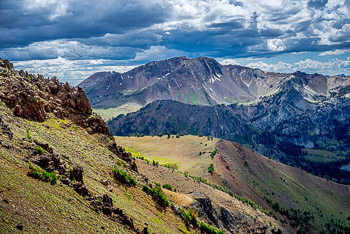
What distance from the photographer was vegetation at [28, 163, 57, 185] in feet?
127

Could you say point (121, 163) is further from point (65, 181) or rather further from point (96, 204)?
point (65, 181)

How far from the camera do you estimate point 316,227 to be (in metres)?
176

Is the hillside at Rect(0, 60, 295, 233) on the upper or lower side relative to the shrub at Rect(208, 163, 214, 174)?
upper

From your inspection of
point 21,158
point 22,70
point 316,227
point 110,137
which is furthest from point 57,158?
point 316,227

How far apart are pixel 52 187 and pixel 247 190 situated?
504 feet

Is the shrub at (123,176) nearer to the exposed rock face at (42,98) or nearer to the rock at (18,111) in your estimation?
the exposed rock face at (42,98)

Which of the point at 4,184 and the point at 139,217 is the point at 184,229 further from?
the point at 4,184

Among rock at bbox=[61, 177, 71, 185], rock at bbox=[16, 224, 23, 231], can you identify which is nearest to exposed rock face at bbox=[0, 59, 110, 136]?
rock at bbox=[61, 177, 71, 185]

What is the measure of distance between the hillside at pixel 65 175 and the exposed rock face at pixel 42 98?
16 cm

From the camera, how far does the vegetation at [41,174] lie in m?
38.6

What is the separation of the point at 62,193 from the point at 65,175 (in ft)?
14.3

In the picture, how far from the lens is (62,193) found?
39.5m

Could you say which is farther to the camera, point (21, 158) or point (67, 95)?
point (67, 95)

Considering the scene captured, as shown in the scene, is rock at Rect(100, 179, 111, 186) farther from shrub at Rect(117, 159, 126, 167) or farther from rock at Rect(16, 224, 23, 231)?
rock at Rect(16, 224, 23, 231)
